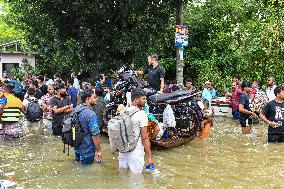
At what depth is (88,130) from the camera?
A: 813cm

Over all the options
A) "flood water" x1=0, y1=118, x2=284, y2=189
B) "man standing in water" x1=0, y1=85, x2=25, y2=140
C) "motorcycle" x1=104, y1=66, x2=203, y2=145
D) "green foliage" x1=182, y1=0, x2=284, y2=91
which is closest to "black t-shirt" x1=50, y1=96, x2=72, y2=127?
"flood water" x1=0, y1=118, x2=284, y2=189

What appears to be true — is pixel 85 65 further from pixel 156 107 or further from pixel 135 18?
pixel 156 107

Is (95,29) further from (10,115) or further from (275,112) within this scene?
(275,112)

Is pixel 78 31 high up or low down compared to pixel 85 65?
up

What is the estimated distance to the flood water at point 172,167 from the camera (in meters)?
7.69

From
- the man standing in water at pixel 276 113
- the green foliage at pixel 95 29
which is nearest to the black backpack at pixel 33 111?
the man standing in water at pixel 276 113

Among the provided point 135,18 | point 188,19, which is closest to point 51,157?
point 135,18

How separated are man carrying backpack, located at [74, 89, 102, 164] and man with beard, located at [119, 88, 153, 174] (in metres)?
0.55

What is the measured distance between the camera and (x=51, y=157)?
388 inches

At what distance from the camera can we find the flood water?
7.69 m

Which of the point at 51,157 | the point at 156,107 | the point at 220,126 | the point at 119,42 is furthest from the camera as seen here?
the point at 119,42

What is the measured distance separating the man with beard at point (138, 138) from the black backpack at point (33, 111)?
4.54 meters

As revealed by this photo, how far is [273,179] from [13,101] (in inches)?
242

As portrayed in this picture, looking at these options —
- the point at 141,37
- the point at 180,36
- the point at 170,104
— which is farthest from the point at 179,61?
the point at 170,104
